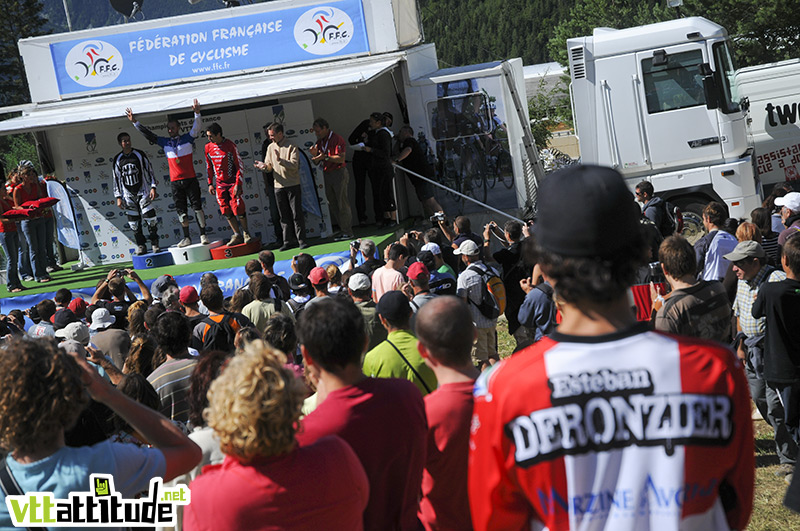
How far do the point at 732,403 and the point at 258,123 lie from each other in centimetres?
1255

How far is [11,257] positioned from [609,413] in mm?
12235

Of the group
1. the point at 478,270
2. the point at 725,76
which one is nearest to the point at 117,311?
the point at 478,270

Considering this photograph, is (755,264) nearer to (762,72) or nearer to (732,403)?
(732,403)

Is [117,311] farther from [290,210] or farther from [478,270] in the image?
[290,210]

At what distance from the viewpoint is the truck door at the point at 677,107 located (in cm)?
1236

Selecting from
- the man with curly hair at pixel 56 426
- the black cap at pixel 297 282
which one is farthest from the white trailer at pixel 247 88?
the man with curly hair at pixel 56 426

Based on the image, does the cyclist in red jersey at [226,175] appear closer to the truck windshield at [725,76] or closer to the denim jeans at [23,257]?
the denim jeans at [23,257]

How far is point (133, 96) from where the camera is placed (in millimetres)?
13906

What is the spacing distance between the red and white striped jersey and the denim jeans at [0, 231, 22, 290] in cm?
1205

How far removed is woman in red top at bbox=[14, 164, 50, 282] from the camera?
12359 millimetres

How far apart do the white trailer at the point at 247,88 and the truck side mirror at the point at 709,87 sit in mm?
2968

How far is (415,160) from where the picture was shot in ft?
43.9

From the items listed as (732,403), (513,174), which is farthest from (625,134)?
(732,403)

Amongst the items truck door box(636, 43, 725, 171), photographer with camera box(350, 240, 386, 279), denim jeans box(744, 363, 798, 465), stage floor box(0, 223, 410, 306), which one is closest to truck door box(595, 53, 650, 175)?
truck door box(636, 43, 725, 171)
